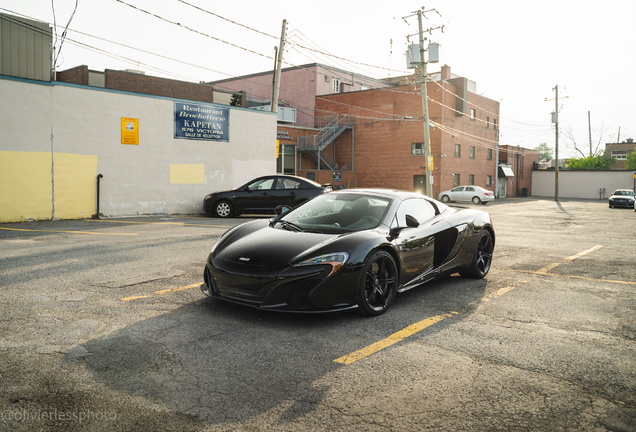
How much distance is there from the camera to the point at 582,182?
210 feet

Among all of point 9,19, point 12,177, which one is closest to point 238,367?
point 12,177

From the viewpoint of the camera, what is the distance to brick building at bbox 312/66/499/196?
41.3m

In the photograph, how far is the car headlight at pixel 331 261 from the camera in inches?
179

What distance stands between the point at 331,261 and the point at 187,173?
49.3 feet

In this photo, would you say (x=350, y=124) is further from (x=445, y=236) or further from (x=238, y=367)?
(x=238, y=367)

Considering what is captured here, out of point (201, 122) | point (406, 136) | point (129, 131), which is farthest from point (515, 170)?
point (129, 131)

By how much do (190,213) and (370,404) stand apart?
16540mm

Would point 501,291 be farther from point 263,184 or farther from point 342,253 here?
point 263,184

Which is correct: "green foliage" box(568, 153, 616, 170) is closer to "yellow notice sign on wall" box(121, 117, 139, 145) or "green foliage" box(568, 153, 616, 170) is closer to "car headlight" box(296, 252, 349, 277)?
"yellow notice sign on wall" box(121, 117, 139, 145)

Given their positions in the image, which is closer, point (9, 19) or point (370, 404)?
point (370, 404)

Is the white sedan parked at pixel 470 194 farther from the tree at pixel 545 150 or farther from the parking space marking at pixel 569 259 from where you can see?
the tree at pixel 545 150

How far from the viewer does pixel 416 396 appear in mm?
3139

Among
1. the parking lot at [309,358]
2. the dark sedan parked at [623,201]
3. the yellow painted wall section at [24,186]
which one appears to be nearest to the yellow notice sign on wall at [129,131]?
the yellow painted wall section at [24,186]

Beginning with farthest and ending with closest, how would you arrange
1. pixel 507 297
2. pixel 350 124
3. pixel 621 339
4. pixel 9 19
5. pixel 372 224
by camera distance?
pixel 350 124, pixel 9 19, pixel 507 297, pixel 372 224, pixel 621 339
